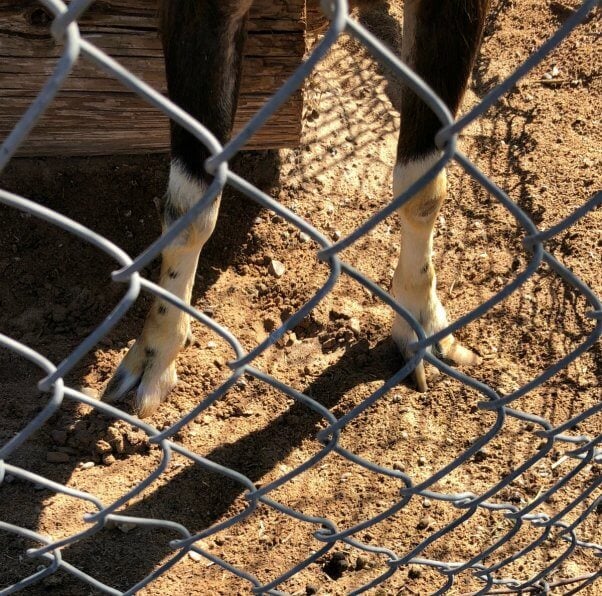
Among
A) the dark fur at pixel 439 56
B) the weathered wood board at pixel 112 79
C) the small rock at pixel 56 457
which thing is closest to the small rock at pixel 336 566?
the small rock at pixel 56 457

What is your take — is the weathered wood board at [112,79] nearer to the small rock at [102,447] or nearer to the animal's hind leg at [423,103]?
the animal's hind leg at [423,103]

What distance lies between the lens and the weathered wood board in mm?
3266

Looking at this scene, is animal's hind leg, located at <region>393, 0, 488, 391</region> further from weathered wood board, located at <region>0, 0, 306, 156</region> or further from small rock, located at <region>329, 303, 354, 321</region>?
weathered wood board, located at <region>0, 0, 306, 156</region>

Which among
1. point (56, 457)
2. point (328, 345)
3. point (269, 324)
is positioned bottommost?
point (56, 457)

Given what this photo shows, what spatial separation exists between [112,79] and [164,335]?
1156 mm

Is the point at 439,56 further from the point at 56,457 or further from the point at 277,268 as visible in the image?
the point at 56,457

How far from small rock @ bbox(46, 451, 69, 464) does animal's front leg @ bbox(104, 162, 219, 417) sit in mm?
319

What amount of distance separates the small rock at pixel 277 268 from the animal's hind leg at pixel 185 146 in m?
0.60

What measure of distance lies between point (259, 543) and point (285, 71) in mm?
1933

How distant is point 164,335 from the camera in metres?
3.00

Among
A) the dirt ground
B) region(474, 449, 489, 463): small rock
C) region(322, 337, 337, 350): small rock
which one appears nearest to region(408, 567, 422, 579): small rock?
the dirt ground

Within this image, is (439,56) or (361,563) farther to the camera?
(439,56)

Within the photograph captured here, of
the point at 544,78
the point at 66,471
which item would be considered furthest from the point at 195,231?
the point at 544,78

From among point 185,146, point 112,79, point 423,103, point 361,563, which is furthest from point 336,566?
point 112,79
